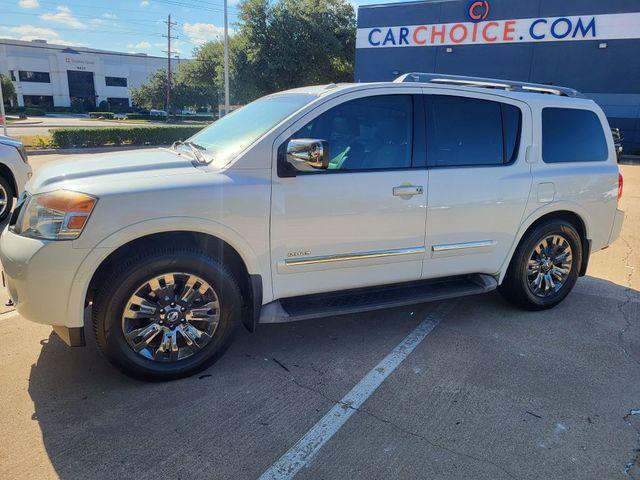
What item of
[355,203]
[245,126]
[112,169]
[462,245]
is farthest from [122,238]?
[462,245]

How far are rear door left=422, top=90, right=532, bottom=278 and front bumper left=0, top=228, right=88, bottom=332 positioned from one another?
8.32 feet

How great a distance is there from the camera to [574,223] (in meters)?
4.69

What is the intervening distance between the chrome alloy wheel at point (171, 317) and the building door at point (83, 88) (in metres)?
85.0

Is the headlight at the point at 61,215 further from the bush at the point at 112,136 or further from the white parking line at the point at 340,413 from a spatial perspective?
the bush at the point at 112,136

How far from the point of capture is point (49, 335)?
12.4ft

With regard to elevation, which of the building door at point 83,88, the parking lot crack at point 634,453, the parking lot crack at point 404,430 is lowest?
the parking lot crack at point 634,453

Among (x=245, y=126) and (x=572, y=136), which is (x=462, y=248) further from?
(x=245, y=126)

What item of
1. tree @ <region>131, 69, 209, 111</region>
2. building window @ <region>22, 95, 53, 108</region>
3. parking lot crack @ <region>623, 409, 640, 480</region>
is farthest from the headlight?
building window @ <region>22, 95, 53, 108</region>

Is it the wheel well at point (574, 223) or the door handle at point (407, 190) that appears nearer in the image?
the door handle at point (407, 190)

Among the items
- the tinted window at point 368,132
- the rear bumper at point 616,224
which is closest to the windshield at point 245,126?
the tinted window at point 368,132

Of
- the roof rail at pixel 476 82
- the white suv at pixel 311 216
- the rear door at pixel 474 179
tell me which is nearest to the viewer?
the white suv at pixel 311 216

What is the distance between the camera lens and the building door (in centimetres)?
7762

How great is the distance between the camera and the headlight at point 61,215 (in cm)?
282

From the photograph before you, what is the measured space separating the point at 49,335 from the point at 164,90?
70.3m
